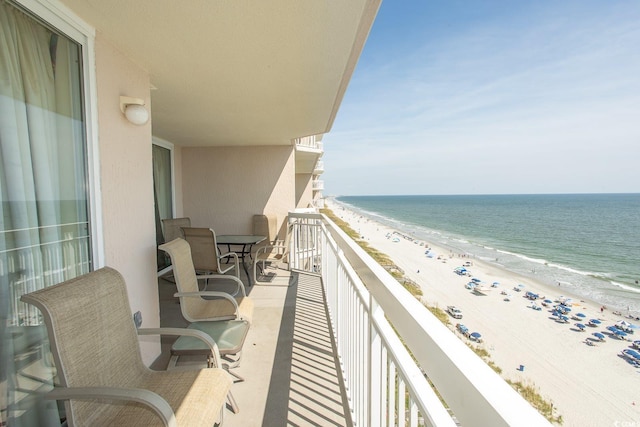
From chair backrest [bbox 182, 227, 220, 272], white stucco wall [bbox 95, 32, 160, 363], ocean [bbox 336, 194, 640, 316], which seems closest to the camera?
white stucco wall [bbox 95, 32, 160, 363]

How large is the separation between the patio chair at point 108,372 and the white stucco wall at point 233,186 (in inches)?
177

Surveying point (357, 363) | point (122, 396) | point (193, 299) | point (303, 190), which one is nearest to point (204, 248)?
point (193, 299)

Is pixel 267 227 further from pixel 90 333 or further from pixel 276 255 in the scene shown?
pixel 90 333

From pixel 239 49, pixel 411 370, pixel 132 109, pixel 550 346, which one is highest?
pixel 239 49

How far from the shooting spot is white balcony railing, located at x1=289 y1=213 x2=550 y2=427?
0.45 metres

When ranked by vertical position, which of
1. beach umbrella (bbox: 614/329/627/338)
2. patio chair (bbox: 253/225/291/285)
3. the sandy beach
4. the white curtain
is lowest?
Answer: the sandy beach

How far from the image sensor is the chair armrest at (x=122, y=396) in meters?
1.06

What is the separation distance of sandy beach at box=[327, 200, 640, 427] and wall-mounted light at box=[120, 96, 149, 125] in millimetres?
4484

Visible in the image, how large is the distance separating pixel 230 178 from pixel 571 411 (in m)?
7.43

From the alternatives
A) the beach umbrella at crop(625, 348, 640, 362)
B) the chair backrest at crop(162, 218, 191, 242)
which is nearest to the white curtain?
the chair backrest at crop(162, 218, 191, 242)

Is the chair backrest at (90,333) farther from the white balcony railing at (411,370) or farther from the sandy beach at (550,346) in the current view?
the sandy beach at (550,346)

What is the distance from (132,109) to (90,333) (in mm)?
1578

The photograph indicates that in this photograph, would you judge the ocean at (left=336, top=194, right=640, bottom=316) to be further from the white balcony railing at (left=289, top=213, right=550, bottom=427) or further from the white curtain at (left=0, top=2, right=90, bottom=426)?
the white curtain at (left=0, top=2, right=90, bottom=426)

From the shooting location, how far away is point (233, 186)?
604 cm
